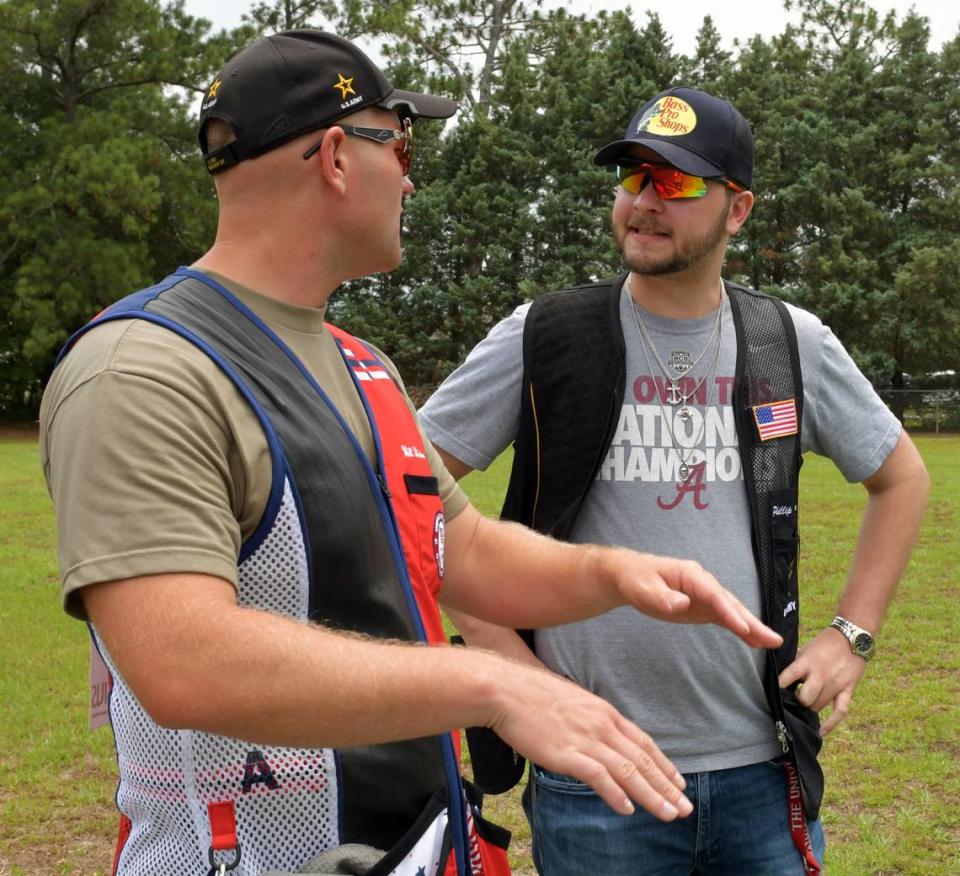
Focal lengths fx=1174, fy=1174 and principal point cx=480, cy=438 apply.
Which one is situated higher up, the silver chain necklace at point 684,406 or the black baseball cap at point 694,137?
the black baseball cap at point 694,137

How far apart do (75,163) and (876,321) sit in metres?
24.7

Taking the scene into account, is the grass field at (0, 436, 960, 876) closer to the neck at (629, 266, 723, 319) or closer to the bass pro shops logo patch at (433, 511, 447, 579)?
the neck at (629, 266, 723, 319)

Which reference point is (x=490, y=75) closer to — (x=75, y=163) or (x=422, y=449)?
(x=75, y=163)

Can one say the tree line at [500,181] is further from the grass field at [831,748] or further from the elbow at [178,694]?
the elbow at [178,694]

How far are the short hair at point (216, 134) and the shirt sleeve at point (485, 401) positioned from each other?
1149 mm

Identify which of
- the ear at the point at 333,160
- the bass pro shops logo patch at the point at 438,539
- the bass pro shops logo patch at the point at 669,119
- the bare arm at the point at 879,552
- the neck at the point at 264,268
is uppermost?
the bass pro shops logo patch at the point at 669,119

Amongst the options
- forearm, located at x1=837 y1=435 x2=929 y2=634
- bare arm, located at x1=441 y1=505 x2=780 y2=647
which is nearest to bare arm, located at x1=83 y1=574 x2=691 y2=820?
bare arm, located at x1=441 y1=505 x2=780 y2=647

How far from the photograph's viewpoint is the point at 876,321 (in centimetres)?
3659

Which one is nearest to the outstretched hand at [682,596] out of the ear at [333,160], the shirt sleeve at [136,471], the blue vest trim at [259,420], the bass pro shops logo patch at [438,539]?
the bass pro shops logo patch at [438,539]

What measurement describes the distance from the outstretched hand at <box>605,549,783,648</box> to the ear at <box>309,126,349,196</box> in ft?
2.74

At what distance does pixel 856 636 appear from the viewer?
119 inches

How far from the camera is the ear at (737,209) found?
318cm

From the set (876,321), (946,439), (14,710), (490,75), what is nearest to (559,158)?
(490,75)

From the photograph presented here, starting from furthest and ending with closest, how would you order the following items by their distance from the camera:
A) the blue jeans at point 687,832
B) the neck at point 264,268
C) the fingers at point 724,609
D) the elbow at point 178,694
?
the blue jeans at point 687,832 → the neck at point 264,268 → the fingers at point 724,609 → the elbow at point 178,694
